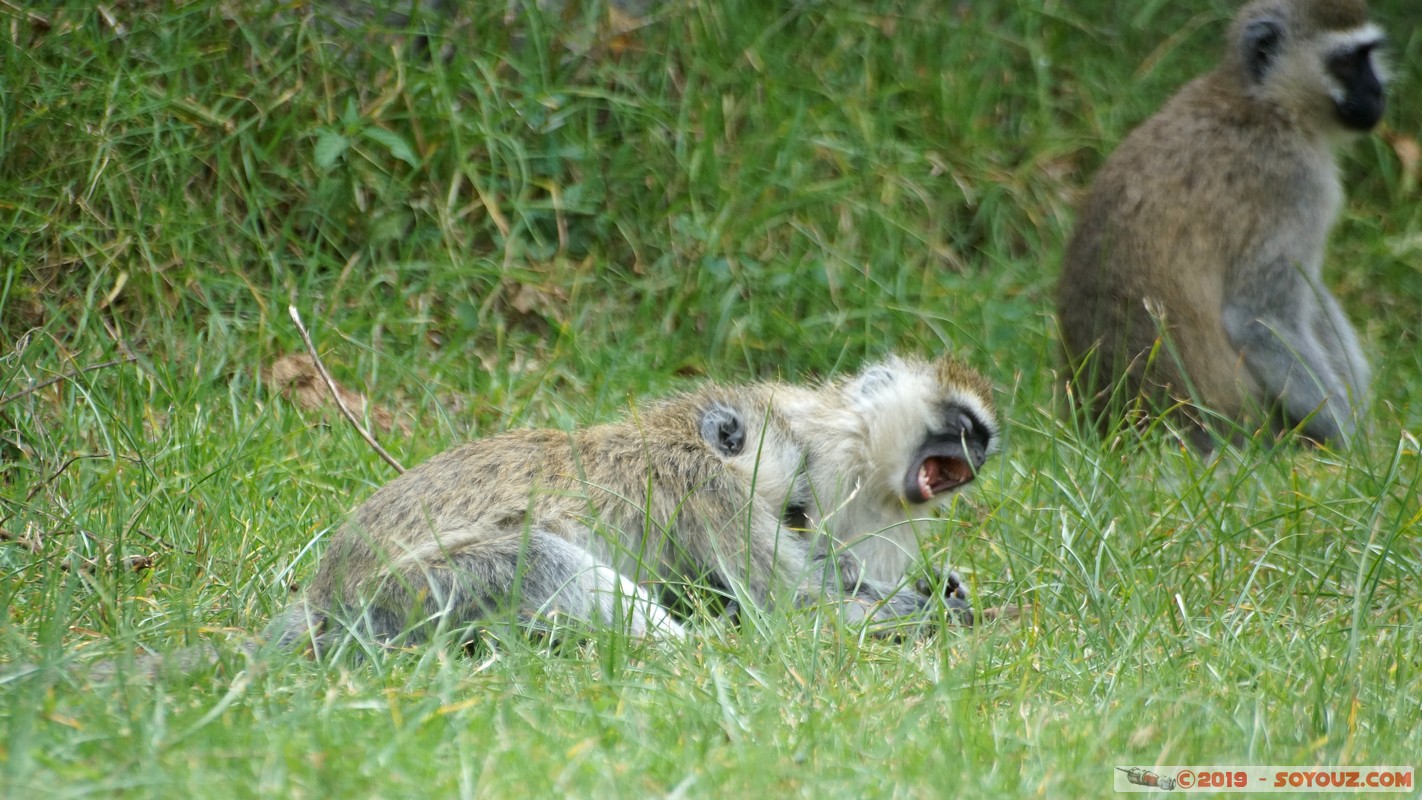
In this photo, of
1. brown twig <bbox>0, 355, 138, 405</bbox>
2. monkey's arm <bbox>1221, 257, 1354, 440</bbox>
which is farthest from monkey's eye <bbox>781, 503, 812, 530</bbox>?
monkey's arm <bbox>1221, 257, 1354, 440</bbox>

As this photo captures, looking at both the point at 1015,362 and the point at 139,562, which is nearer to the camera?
the point at 139,562

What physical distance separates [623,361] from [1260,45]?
3.16m

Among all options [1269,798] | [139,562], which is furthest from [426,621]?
[1269,798]

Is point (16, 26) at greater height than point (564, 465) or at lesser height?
greater

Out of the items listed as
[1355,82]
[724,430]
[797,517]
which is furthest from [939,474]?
[1355,82]

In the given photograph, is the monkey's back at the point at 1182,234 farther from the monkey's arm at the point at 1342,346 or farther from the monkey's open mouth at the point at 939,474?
the monkey's open mouth at the point at 939,474

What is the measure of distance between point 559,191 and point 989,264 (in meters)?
2.35

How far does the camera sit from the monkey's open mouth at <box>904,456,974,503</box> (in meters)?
4.59

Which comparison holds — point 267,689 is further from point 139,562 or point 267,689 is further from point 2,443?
point 2,443

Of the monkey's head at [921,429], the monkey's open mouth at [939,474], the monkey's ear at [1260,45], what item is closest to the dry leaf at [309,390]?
the monkey's head at [921,429]

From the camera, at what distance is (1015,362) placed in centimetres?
691

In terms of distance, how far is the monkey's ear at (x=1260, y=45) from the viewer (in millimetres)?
6785

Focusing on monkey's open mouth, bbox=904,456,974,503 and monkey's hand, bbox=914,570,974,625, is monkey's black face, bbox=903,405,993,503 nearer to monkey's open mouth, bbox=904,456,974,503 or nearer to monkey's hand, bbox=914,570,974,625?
monkey's open mouth, bbox=904,456,974,503

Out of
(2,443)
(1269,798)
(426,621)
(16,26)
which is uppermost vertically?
(16,26)
